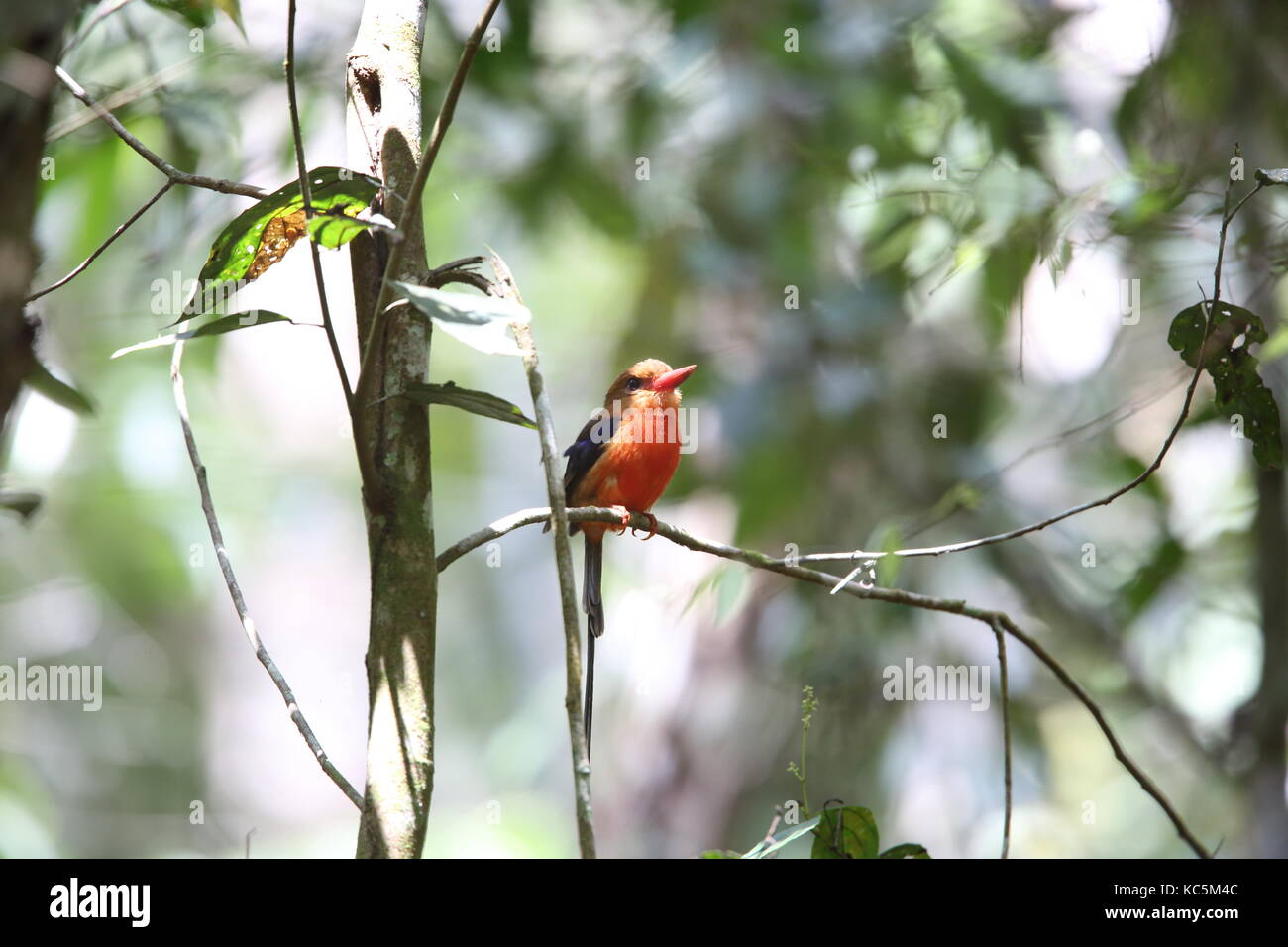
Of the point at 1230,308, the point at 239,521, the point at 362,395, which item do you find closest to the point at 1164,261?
the point at 1230,308

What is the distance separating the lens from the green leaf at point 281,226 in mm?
1540

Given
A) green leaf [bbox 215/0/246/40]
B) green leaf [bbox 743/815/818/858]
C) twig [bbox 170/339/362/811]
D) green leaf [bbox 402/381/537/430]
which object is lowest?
green leaf [bbox 743/815/818/858]

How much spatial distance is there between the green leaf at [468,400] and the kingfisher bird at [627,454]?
197cm

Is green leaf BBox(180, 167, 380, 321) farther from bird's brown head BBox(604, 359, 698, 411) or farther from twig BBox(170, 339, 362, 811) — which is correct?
bird's brown head BBox(604, 359, 698, 411)

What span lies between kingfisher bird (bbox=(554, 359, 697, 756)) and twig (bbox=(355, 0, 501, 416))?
2.15 metres

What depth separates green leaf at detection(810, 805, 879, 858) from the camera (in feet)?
6.02

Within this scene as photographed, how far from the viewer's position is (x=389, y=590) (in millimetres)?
1557

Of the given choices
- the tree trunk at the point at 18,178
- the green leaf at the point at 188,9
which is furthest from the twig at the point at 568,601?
the green leaf at the point at 188,9

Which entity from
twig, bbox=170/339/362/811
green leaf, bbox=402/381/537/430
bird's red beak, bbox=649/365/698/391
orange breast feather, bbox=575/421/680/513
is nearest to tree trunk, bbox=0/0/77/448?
twig, bbox=170/339/362/811

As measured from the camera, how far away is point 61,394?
152 centimetres

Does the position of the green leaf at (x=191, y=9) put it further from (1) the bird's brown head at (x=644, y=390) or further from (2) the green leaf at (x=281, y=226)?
(1) the bird's brown head at (x=644, y=390)
